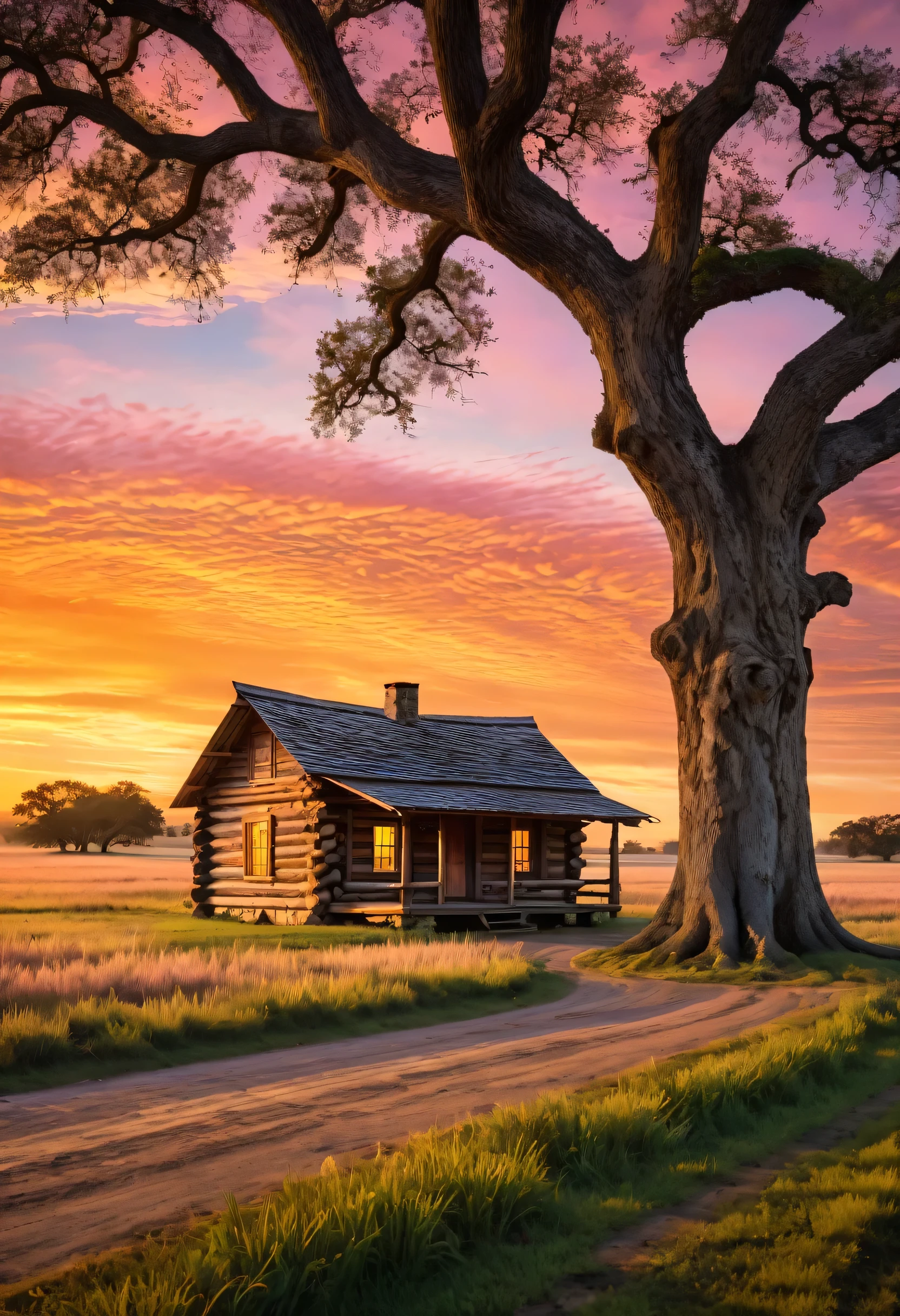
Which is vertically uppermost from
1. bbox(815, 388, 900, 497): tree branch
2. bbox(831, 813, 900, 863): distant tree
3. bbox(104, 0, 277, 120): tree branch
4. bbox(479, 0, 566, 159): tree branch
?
bbox(104, 0, 277, 120): tree branch

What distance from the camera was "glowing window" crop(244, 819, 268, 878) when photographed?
95.4ft

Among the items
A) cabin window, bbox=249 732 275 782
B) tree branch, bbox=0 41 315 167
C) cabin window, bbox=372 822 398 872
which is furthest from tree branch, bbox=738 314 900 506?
cabin window, bbox=249 732 275 782

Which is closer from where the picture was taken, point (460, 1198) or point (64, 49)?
point (460, 1198)

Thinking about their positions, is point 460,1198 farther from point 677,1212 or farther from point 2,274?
point 2,274

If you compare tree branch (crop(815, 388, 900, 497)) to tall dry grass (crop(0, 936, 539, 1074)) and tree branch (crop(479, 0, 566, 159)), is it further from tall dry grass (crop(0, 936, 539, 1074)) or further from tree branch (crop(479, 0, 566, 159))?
tall dry grass (crop(0, 936, 539, 1074))

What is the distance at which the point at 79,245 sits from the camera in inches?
802

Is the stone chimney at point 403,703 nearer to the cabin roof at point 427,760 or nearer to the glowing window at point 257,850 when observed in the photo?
the cabin roof at point 427,760

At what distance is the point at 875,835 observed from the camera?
9038cm

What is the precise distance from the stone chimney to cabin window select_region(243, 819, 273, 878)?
545cm

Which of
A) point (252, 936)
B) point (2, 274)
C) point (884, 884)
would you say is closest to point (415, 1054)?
point (252, 936)

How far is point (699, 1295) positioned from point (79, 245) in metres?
20.8

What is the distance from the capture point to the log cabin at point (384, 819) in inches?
1048

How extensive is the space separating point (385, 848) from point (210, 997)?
55.2 ft

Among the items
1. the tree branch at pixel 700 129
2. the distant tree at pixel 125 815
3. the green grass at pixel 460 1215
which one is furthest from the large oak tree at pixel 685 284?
the distant tree at pixel 125 815
